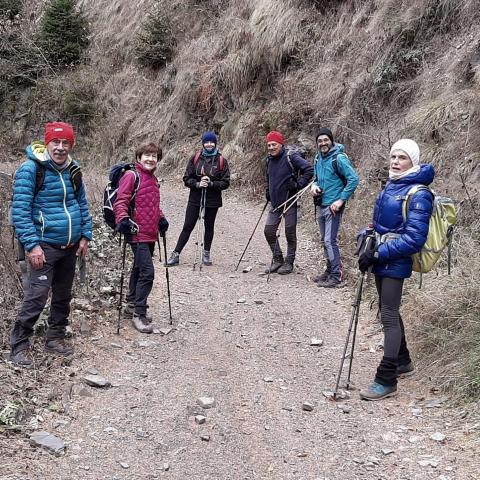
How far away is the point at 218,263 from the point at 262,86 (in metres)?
9.15

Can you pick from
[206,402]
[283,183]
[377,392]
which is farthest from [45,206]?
[283,183]

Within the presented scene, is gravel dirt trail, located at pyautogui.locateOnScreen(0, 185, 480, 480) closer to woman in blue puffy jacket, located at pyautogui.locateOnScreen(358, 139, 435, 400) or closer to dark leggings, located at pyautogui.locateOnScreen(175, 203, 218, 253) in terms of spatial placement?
woman in blue puffy jacket, located at pyautogui.locateOnScreen(358, 139, 435, 400)

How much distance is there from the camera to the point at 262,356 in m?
5.71

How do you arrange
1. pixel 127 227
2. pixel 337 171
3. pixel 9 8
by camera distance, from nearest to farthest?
pixel 127 227
pixel 337 171
pixel 9 8

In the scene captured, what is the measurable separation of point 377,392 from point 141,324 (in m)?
2.68

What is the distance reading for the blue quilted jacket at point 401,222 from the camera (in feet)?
14.5

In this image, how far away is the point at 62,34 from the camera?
25.7 meters

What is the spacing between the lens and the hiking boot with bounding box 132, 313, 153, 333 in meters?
6.13

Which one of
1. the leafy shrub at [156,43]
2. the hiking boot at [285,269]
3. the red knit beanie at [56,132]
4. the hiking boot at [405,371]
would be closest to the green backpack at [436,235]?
the hiking boot at [405,371]

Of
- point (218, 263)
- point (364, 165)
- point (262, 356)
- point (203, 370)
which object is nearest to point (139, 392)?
point (203, 370)

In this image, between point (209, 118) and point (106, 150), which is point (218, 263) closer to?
point (209, 118)

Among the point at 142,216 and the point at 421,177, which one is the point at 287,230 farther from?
the point at 421,177

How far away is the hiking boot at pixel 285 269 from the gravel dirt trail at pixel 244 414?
1.66 meters

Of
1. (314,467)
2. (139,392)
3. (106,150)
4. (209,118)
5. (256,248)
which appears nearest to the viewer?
(314,467)
